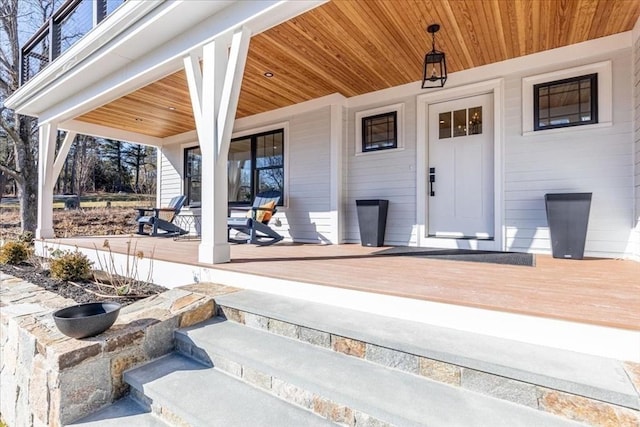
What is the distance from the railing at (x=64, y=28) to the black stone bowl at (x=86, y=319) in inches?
143

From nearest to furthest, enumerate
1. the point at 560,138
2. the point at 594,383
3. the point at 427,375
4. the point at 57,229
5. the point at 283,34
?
the point at 594,383, the point at 427,375, the point at 283,34, the point at 560,138, the point at 57,229

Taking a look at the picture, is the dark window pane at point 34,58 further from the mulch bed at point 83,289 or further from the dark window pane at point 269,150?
the mulch bed at point 83,289

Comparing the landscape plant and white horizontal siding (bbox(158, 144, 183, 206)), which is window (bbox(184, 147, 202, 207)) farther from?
the landscape plant

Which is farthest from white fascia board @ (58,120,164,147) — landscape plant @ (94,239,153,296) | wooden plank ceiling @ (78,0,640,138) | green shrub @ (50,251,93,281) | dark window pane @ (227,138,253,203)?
green shrub @ (50,251,93,281)

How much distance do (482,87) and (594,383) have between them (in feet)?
12.8

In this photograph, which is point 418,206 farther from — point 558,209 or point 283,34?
point 283,34

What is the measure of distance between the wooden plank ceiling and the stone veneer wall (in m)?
2.66

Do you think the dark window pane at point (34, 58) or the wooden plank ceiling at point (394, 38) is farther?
the dark window pane at point (34, 58)

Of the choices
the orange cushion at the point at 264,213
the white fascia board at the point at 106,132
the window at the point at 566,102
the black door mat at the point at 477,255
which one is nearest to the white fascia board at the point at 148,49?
the white fascia board at the point at 106,132

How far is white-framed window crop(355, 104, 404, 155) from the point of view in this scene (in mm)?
4828

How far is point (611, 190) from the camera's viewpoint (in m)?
3.50

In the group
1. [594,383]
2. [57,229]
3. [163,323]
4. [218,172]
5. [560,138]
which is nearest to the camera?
[594,383]

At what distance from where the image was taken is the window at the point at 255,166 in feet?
19.8

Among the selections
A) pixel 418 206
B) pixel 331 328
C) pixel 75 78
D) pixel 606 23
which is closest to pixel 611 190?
pixel 606 23
